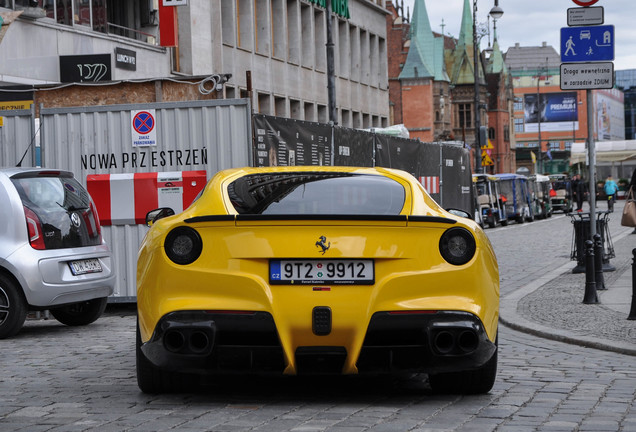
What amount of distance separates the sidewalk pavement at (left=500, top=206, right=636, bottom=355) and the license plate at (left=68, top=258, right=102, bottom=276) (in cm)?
404

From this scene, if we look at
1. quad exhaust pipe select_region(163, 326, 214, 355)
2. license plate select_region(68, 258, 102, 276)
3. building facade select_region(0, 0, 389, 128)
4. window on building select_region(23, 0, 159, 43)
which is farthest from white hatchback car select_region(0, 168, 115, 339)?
window on building select_region(23, 0, 159, 43)

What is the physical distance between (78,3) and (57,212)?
19792mm

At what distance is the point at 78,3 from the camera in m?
30.7

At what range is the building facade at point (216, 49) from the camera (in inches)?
1096

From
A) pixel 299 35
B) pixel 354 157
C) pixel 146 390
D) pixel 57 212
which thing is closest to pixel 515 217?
pixel 299 35

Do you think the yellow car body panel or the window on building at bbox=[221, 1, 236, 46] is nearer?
the yellow car body panel

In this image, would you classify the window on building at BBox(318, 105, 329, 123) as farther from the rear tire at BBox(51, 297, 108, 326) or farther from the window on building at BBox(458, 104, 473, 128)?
the window on building at BBox(458, 104, 473, 128)

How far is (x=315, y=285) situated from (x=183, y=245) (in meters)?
0.78

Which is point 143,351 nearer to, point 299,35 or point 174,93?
point 174,93

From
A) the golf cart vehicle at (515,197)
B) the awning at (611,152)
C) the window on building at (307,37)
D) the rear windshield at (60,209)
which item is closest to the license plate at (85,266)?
the rear windshield at (60,209)

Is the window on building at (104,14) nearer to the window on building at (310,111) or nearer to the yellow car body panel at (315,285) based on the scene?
the window on building at (310,111)

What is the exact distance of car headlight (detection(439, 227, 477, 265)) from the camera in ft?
22.6

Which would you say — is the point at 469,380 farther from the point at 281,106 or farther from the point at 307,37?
the point at 307,37

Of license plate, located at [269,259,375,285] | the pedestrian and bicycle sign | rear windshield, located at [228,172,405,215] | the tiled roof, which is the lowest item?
license plate, located at [269,259,375,285]
